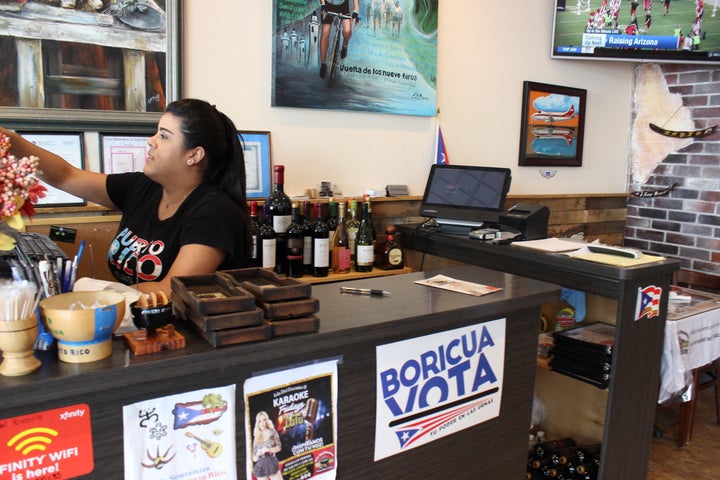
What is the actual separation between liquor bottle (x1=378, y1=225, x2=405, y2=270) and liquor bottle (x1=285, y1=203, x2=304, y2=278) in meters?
0.49

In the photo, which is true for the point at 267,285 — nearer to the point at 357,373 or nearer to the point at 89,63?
the point at 357,373

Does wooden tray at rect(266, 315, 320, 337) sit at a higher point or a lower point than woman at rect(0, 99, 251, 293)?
lower

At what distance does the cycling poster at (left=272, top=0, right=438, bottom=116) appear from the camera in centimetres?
272

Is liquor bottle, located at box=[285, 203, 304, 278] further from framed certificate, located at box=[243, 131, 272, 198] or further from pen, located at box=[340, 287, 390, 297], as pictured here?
pen, located at box=[340, 287, 390, 297]

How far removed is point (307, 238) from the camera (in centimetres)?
264

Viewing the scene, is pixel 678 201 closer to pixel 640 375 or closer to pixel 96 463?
pixel 640 375

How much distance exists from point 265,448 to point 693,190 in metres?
3.65

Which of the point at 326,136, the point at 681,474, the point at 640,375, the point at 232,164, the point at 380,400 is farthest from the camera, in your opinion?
the point at 326,136

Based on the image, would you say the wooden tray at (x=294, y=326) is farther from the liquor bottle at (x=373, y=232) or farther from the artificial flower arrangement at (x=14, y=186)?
the liquor bottle at (x=373, y=232)

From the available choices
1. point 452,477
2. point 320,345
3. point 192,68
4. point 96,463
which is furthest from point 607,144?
point 96,463

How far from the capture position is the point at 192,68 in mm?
2514

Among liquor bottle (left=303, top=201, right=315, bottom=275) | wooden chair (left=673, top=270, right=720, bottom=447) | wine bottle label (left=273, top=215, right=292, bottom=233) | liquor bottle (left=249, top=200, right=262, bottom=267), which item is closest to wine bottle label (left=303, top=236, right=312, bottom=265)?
liquor bottle (left=303, top=201, right=315, bottom=275)

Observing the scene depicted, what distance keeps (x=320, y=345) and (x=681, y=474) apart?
2.36 metres

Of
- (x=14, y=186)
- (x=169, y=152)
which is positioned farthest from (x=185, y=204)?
(x=14, y=186)
